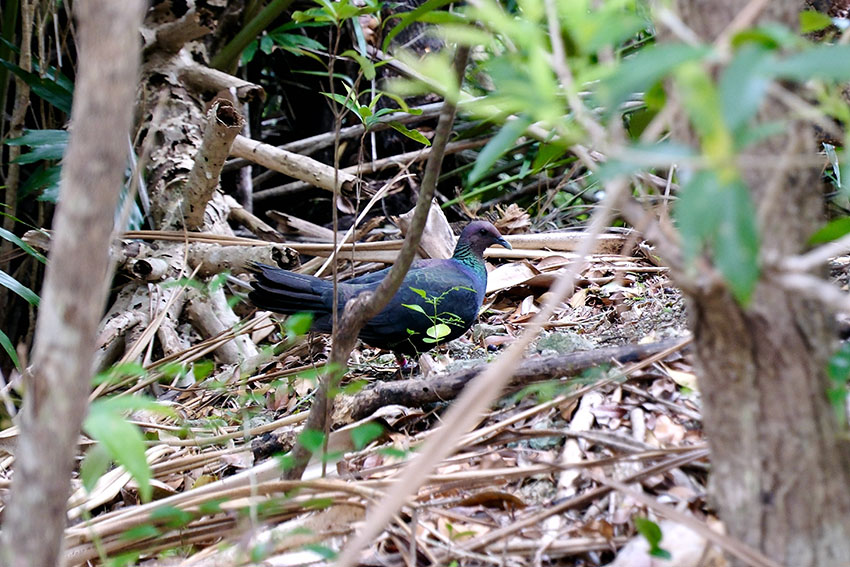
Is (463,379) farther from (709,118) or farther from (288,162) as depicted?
(288,162)

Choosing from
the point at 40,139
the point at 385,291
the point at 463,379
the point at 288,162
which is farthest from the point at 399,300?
the point at 385,291

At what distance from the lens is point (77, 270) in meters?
0.96

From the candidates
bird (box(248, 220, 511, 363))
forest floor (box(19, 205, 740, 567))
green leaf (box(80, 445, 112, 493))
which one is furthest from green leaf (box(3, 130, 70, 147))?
green leaf (box(80, 445, 112, 493))

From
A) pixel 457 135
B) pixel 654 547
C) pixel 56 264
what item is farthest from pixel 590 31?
pixel 457 135

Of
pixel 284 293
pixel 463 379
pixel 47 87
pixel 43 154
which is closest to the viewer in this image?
pixel 463 379

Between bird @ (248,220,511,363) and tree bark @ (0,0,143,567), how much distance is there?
223cm

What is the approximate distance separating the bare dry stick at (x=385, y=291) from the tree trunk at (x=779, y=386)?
0.48 metres

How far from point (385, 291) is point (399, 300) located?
2.01 m

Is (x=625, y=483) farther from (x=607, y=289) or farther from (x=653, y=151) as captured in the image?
(x=607, y=289)

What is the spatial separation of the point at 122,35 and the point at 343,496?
38.5 inches

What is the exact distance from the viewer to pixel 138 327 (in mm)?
3523

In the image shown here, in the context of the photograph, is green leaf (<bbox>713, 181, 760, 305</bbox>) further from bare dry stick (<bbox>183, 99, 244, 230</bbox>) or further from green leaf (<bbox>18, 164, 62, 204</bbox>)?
green leaf (<bbox>18, 164, 62, 204</bbox>)

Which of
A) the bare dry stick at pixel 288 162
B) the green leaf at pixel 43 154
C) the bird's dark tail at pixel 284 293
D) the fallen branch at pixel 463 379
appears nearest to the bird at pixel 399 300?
the bird's dark tail at pixel 284 293

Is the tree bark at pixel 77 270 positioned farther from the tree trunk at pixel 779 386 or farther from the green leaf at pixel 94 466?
the tree trunk at pixel 779 386
